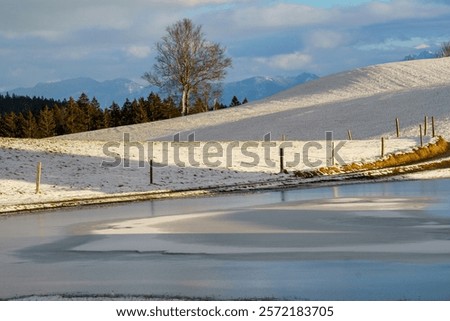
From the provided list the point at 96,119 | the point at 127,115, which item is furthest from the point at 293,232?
the point at 96,119

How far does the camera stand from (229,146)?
54.6 metres

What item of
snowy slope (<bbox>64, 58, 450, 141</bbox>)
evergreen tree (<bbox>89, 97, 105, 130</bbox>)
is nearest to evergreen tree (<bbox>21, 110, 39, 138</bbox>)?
evergreen tree (<bbox>89, 97, 105, 130</bbox>)

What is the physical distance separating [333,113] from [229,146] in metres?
31.4

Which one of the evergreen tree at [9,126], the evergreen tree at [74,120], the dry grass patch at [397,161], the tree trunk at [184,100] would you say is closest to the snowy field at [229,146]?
the dry grass patch at [397,161]

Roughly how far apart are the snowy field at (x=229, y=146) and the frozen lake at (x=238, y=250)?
7.08 meters

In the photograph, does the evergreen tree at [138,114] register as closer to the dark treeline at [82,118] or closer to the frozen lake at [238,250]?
the dark treeline at [82,118]

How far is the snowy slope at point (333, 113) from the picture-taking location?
3004 inches

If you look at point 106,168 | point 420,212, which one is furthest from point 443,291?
point 106,168

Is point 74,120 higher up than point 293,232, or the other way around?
point 74,120

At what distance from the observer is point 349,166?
4494 centimetres

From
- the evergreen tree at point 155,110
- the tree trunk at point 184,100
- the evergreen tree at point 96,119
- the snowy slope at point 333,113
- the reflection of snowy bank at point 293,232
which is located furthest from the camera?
the evergreen tree at point 96,119

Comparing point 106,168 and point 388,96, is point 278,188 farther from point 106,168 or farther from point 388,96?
point 388,96

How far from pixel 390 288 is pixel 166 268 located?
413 centimetres

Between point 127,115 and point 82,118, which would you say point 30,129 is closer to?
point 82,118
